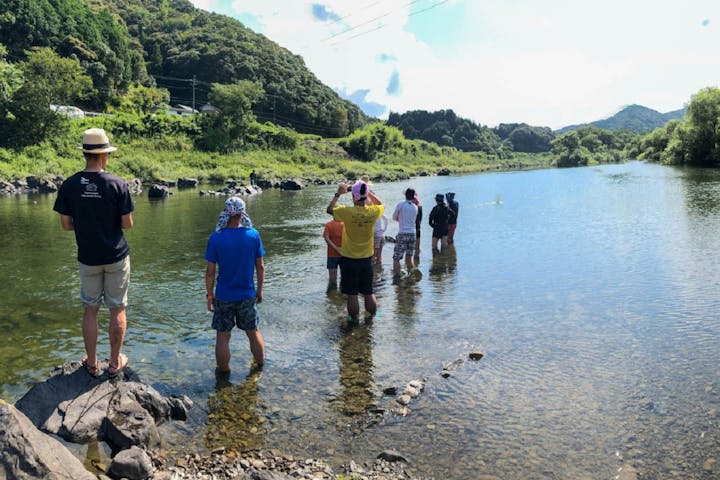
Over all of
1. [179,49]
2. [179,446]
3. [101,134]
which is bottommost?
[179,446]

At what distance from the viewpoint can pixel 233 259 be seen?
700 centimetres

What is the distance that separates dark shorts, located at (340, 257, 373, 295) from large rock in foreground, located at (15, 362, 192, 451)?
3687 mm

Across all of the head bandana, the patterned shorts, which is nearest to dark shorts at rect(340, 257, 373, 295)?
the head bandana

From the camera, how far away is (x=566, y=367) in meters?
7.70

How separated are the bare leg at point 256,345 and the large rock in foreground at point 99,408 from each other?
1.25 m

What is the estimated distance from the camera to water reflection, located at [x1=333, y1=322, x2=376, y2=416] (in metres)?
6.53

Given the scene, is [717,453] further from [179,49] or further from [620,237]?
[179,49]

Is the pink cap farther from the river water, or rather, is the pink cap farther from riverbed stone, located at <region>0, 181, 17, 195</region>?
riverbed stone, located at <region>0, 181, 17, 195</region>

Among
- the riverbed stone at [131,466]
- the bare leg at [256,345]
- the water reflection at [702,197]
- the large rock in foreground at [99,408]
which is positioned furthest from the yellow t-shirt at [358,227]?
the water reflection at [702,197]

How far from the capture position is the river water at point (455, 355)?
5645mm

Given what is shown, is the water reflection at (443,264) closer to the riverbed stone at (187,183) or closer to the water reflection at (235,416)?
the water reflection at (235,416)

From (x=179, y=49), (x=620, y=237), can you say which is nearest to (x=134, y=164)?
(x=620, y=237)

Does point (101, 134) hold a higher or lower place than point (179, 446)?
higher

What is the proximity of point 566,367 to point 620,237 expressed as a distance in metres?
13.5
